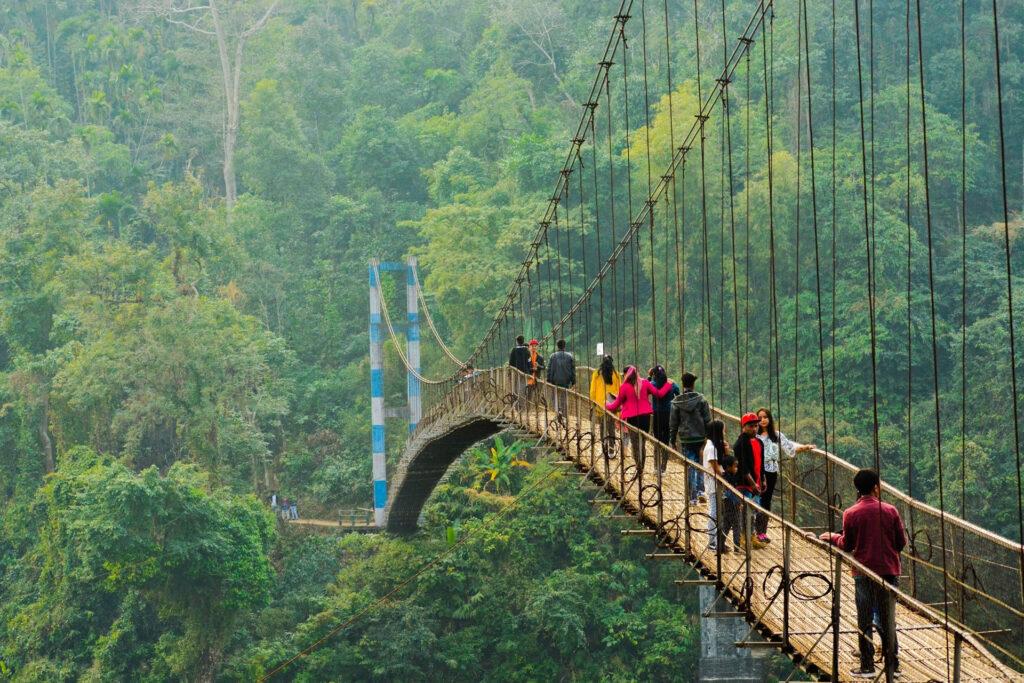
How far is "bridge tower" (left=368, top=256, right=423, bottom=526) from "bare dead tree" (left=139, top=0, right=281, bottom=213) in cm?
947

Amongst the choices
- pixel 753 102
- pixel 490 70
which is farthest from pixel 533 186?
pixel 490 70

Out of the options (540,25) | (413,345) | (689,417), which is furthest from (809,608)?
(540,25)

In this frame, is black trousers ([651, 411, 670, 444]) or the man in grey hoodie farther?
black trousers ([651, 411, 670, 444])

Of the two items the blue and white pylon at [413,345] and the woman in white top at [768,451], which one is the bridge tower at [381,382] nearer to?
the blue and white pylon at [413,345]

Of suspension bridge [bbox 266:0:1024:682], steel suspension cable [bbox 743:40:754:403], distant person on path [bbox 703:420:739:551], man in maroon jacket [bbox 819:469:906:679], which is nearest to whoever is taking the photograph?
man in maroon jacket [bbox 819:469:906:679]

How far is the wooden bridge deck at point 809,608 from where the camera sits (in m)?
5.58

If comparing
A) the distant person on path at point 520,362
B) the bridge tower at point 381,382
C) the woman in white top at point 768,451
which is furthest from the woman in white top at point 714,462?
the bridge tower at point 381,382

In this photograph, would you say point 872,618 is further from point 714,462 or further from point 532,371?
point 532,371

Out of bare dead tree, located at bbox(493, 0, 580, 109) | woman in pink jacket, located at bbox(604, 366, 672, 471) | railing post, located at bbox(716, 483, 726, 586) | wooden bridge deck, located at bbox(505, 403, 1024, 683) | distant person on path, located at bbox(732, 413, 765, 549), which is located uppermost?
bare dead tree, located at bbox(493, 0, 580, 109)

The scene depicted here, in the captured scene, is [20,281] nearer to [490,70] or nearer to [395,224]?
[395,224]

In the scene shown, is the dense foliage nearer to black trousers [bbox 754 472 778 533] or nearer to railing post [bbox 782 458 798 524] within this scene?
railing post [bbox 782 458 798 524]

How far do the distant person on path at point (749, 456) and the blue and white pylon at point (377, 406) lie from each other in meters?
17.0

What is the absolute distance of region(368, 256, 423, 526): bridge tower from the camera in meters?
23.9

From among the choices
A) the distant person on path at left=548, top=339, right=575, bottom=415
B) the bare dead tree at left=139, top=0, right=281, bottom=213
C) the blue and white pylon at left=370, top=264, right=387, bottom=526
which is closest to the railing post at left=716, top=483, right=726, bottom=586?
the distant person on path at left=548, top=339, right=575, bottom=415
